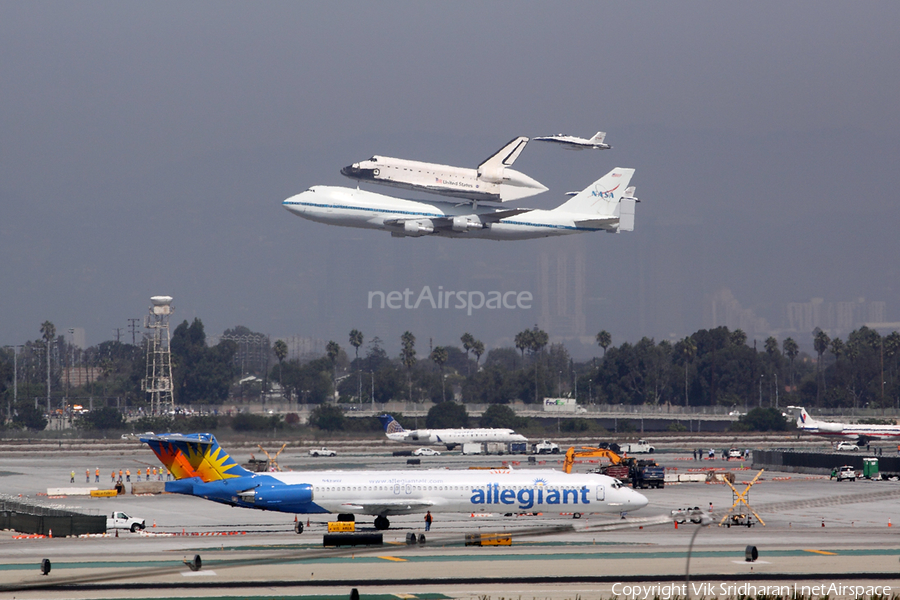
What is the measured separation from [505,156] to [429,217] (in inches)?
371

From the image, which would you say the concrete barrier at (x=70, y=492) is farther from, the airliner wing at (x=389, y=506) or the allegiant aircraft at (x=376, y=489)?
the airliner wing at (x=389, y=506)

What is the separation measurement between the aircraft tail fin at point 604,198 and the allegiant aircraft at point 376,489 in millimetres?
52775

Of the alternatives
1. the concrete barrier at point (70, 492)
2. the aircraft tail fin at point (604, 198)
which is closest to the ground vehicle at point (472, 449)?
the aircraft tail fin at point (604, 198)

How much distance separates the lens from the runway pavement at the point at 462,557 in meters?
47.8

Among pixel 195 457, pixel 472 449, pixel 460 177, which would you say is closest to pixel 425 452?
pixel 472 449

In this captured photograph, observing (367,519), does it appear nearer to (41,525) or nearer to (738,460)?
(41,525)

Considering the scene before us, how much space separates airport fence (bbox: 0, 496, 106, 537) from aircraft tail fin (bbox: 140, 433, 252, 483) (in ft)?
24.0

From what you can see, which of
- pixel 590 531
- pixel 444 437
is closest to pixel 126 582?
pixel 590 531

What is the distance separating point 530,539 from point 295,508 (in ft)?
47.8

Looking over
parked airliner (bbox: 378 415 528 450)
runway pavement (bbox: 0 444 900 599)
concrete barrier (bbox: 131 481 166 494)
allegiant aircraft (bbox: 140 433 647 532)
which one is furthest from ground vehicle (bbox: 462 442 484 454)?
allegiant aircraft (bbox: 140 433 647 532)

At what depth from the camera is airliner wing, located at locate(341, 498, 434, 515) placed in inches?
2625

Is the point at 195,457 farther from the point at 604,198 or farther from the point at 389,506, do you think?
the point at 604,198

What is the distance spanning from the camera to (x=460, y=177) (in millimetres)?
100000

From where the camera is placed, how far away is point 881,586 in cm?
4766
